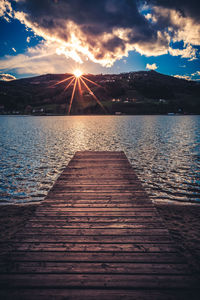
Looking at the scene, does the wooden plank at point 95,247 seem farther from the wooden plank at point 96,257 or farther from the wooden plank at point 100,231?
the wooden plank at point 100,231

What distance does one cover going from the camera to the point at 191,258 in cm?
554

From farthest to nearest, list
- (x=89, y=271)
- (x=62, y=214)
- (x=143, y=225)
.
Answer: (x=62, y=214) → (x=143, y=225) → (x=89, y=271)

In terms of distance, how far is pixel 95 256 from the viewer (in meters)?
3.97

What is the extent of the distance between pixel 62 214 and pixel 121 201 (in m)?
2.52

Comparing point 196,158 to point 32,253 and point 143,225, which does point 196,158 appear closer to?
point 143,225

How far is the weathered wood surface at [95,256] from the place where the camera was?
3174mm

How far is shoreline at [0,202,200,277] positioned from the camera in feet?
19.4

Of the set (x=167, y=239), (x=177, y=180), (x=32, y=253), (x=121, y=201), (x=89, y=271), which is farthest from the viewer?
(x=177, y=180)

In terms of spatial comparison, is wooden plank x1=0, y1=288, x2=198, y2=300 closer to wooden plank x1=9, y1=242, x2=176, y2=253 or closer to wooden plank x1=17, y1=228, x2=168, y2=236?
wooden plank x1=9, y1=242, x2=176, y2=253

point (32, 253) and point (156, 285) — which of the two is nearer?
point (156, 285)

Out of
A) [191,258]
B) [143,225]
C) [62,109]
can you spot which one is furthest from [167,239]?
[62,109]

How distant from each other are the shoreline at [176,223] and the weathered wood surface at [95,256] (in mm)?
1771

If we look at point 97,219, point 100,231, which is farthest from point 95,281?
point 97,219

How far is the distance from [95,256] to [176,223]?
530cm
